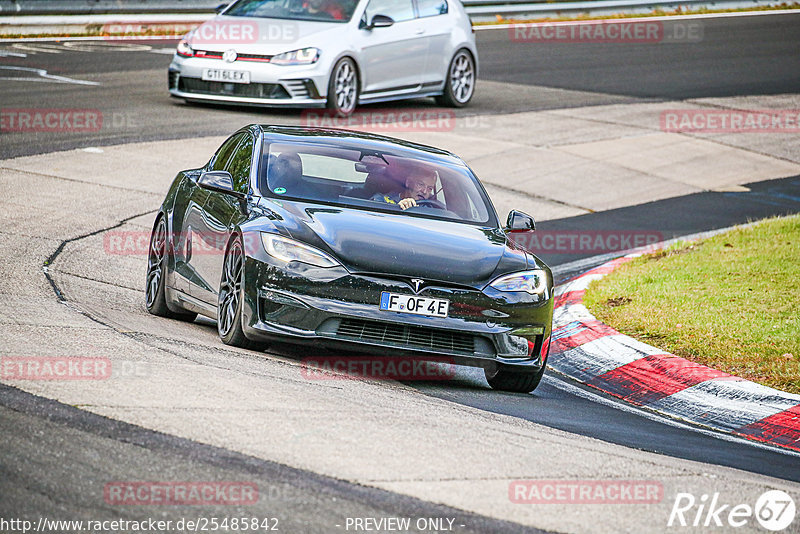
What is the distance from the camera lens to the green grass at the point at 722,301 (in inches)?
344

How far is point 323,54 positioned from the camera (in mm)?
17656

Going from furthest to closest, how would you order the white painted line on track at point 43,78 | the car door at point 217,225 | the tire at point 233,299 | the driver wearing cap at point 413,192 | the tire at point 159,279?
the white painted line on track at point 43,78 < the tire at point 159,279 < the driver wearing cap at point 413,192 < the car door at point 217,225 < the tire at point 233,299

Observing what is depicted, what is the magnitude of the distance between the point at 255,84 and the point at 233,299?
10218mm

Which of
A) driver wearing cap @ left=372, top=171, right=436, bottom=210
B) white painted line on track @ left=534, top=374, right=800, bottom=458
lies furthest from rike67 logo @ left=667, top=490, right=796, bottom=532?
driver wearing cap @ left=372, top=171, right=436, bottom=210

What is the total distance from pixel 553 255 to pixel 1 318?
713cm

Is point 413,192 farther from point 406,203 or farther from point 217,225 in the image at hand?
point 217,225

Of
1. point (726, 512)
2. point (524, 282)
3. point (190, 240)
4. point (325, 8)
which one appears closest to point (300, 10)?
point (325, 8)

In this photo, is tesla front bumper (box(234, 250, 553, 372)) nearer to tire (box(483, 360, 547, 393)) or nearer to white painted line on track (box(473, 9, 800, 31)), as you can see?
tire (box(483, 360, 547, 393))

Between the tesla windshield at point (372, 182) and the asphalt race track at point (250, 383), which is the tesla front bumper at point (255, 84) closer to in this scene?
the asphalt race track at point (250, 383)

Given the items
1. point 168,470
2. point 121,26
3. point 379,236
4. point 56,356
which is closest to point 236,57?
point 121,26

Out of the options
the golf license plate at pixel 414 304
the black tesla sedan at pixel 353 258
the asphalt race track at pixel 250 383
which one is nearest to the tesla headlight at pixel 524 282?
the black tesla sedan at pixel 353 258

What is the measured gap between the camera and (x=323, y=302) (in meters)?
7.30

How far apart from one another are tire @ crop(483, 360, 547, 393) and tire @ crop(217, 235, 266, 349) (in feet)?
4.94

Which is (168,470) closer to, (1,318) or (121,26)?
(1,318)
